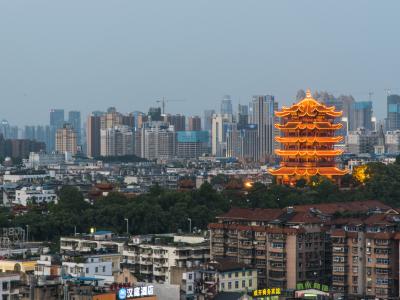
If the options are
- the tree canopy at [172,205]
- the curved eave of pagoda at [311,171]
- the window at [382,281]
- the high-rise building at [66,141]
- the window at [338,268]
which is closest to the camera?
the window at [382,281]

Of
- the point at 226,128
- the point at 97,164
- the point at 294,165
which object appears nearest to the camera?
the point at 294,165

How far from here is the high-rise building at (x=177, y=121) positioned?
547ft

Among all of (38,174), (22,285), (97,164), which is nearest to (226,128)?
(97,164)

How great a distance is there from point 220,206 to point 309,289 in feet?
56.1

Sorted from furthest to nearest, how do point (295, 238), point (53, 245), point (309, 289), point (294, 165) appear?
point (294, 165)
point (53, 245)
point (295, 238)
point (309, 289)

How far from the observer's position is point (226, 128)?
161000 mm

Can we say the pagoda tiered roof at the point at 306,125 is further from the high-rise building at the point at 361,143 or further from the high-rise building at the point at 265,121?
the high-rise building at the point at 265,121

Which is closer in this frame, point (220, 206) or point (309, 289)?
point (309, 289)

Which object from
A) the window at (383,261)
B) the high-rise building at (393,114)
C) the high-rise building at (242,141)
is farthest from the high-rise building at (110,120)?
the window at (383,261)

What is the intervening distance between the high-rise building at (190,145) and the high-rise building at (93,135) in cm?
1283

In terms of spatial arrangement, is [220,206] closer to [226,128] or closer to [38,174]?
[38,174]

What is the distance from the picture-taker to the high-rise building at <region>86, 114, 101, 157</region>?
164875 mm

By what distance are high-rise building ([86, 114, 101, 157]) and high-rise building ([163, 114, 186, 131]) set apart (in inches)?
331

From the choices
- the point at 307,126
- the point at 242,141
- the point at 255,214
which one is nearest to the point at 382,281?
the point at 255,214
